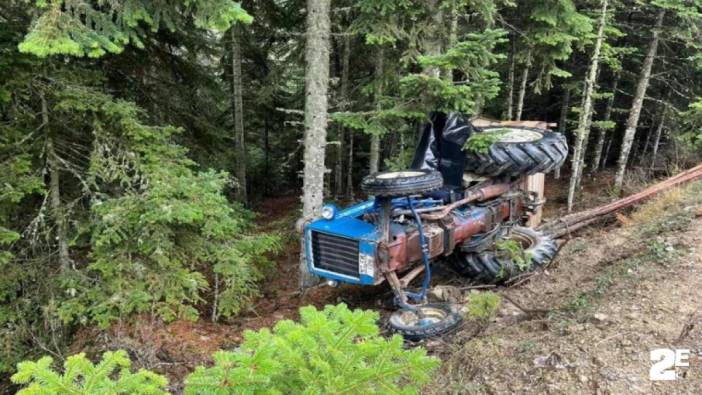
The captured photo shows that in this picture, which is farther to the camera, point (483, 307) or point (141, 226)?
point (141, 226)

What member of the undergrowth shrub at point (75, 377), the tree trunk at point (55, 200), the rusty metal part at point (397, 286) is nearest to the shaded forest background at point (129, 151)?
the tree trunk at point (55, 200)

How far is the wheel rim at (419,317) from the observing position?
4.86 meters

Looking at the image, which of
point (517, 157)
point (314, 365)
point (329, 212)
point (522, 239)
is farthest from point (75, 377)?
point (522, 239)

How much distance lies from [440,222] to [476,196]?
3.00ft

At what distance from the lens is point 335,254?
5.27m

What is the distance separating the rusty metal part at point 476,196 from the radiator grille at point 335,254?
3.12 ft

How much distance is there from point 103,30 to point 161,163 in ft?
5.07

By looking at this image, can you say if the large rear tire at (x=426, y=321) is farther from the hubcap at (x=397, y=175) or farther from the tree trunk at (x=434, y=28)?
the tree trunk at (x=434, y=28)

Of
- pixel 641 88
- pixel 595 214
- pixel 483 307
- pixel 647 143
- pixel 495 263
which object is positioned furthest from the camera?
pixel 647 143

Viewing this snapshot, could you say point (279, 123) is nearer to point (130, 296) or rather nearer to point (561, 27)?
point (561, 27)

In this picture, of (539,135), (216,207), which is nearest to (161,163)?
(216,207)

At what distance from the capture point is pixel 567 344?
3.60m

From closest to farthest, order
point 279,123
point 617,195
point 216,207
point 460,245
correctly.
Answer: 1. point 216,207
2. point 460,245
3. point 617,195
4. point 279,123

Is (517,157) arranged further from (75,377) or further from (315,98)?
(75,377)
